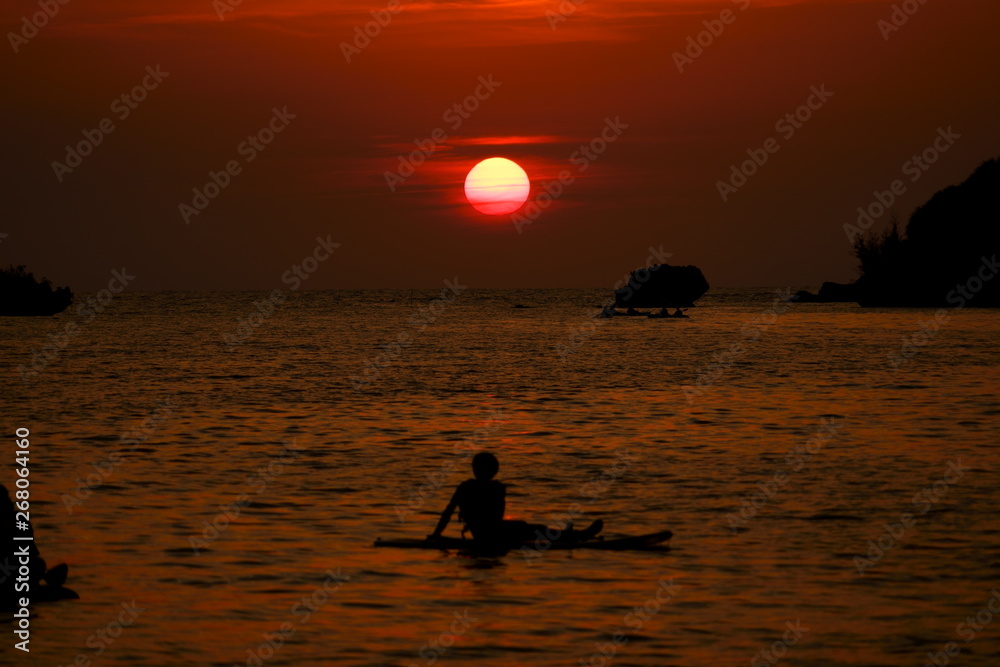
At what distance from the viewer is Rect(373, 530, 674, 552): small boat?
58.2 feet

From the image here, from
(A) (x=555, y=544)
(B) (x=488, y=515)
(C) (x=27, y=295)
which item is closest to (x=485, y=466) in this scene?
(B) (x=488, y=515)

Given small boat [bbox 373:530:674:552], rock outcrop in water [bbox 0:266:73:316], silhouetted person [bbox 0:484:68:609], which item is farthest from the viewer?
rock outcrop in water [bbox 0:266:73:316]

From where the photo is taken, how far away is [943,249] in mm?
160625

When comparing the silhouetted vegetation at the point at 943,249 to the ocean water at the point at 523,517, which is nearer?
the ocean water at the point at 523,517

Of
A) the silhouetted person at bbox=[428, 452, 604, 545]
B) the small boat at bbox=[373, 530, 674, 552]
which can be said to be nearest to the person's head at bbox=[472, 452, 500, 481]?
the silhouetted person at bbox=[428, 452, 604, 545]

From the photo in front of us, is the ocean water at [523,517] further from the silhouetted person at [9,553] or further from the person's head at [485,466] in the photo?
the person's head at [485,466]

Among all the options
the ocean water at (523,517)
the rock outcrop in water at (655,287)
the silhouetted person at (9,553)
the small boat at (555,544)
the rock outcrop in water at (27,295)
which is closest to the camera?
the ocean water at (523,517)

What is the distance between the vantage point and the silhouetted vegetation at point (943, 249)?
159 metres

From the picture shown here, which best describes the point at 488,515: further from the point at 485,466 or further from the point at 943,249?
the point at 943,249

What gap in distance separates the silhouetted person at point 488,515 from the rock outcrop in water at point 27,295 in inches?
5885

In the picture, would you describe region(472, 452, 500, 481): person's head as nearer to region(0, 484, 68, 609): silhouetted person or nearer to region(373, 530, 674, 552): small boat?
region(373, 530, 674, 552): small boat

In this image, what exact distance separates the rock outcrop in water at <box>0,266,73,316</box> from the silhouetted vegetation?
365ft

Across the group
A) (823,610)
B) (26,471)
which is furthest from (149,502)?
(823,610)

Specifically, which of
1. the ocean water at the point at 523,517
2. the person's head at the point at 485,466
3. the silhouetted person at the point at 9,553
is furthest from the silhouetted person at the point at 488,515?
the silhouetted person at the point at 9,553
